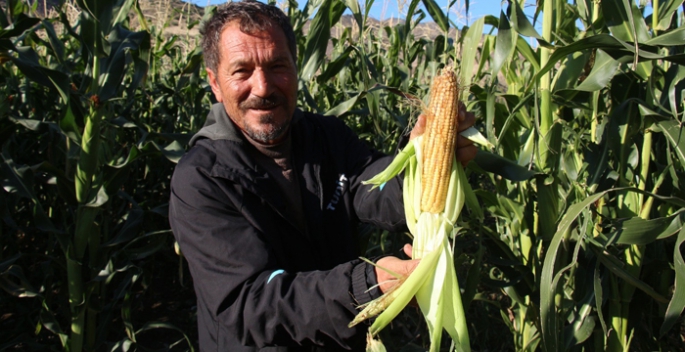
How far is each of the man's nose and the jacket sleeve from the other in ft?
1.08

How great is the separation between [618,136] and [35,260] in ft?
15.2

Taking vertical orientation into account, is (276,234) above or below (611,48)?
below

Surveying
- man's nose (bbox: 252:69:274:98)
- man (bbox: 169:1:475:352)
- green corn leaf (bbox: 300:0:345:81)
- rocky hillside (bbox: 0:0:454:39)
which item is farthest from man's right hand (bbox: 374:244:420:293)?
rocky hillside (bbox: 0:0:454:39)

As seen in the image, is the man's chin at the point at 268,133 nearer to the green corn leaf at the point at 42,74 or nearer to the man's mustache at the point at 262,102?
the man's mustache at the point at 262,102

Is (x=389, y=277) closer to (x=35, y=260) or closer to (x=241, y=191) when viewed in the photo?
(x=241, y=191)

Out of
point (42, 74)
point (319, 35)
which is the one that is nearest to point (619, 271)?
point (319, 35)

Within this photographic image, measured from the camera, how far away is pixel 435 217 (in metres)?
1.52

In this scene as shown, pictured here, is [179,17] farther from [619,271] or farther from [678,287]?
[678,287]

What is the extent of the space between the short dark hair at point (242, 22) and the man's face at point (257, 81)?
31 millimetres

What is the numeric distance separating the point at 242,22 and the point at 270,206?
743 millimetres

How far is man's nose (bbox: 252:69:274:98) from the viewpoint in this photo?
2105mm

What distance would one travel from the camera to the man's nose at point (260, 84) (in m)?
2.11

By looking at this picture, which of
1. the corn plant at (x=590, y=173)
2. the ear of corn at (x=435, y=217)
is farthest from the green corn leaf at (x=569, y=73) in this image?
the ear of corn at (x=435, y=217)

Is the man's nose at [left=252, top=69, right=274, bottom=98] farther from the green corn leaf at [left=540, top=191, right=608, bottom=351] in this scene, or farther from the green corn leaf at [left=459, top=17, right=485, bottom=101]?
the green corn leaf at [left=540, top=191, right=608, bottom=351]
